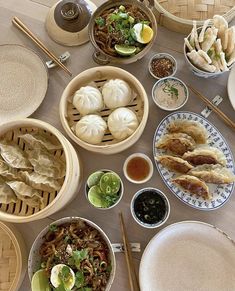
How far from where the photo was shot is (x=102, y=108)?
1.93 meters

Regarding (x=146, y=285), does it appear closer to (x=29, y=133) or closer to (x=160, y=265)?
(x=160, y=265)

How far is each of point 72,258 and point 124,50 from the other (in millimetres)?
1003

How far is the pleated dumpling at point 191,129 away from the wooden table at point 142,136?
11cm

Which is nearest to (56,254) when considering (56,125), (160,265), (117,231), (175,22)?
(117,231)

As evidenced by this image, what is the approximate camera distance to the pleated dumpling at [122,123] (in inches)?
71.0

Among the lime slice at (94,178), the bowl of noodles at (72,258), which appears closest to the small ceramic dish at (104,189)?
the lime slice at (94,178)

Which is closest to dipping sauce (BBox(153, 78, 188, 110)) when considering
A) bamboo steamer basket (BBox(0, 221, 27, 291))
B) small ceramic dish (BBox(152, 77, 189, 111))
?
small ceramic dish (BBox(152, 77, 189, 111))

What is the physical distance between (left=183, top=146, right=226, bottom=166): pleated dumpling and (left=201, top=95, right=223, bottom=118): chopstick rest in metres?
0.19

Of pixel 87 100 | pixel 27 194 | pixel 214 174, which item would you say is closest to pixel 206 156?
pixel 214 174

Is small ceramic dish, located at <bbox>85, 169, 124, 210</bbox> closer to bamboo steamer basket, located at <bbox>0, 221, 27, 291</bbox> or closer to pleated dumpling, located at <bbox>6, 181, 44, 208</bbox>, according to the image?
pleated dumpling, located at <bbox>6, 181, 44, 208</bbox>

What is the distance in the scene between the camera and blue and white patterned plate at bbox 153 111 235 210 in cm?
184

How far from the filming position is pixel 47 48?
6.97 feet

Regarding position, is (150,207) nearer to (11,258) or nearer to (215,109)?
(215,109)

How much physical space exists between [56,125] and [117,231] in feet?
2.04
